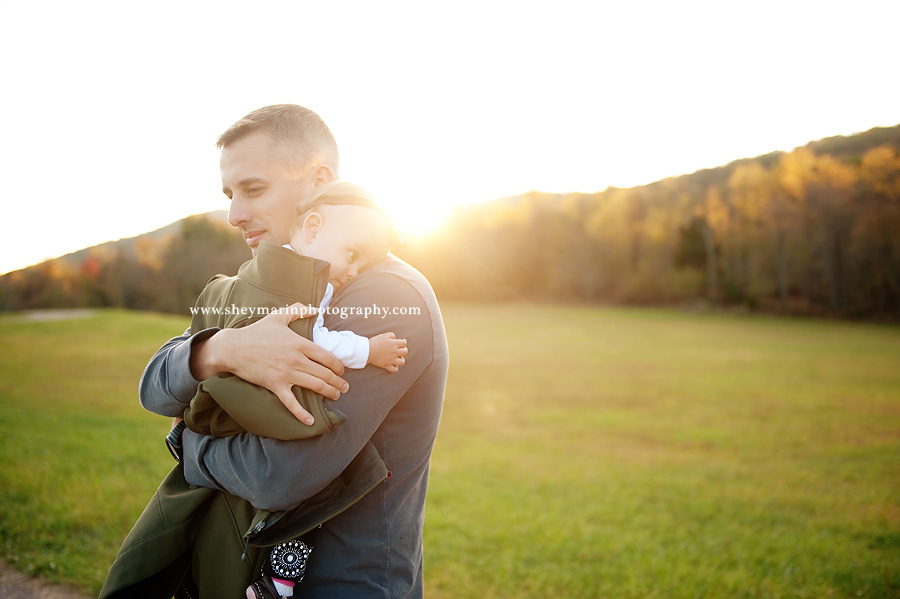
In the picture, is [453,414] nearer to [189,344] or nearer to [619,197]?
[189,344]

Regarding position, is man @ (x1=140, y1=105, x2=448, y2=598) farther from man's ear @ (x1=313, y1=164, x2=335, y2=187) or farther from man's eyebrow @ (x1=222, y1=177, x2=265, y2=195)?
man's ear @ (x1=313, y1=164, x2=335, y2=187)

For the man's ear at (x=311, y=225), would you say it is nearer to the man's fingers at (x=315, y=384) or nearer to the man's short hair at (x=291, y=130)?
the man's short hair at (x=291, y=130)

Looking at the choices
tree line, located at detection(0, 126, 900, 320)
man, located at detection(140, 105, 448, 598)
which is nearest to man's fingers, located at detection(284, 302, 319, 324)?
man, located at detection(140, 105, 448, 598)

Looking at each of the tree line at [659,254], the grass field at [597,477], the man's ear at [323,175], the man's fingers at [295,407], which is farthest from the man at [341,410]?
the tree line at [659,254]

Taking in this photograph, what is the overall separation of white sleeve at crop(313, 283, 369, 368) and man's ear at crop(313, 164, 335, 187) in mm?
759

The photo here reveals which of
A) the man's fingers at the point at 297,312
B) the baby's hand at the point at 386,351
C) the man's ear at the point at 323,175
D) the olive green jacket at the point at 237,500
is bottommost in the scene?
the olive green jacket at the point at 237,500

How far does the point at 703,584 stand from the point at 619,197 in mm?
54073

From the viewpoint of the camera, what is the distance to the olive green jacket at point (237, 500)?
4.77ft

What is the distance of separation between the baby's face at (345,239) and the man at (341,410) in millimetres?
94

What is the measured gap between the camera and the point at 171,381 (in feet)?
5.25

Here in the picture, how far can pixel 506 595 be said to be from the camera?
4297 mm

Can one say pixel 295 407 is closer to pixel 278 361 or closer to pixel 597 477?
pixel 278 361

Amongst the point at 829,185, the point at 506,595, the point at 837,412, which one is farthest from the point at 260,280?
the point at 829,185

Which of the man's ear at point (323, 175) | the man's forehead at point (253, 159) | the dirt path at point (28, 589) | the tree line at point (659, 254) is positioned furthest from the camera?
the tree line at point (659, 254)
